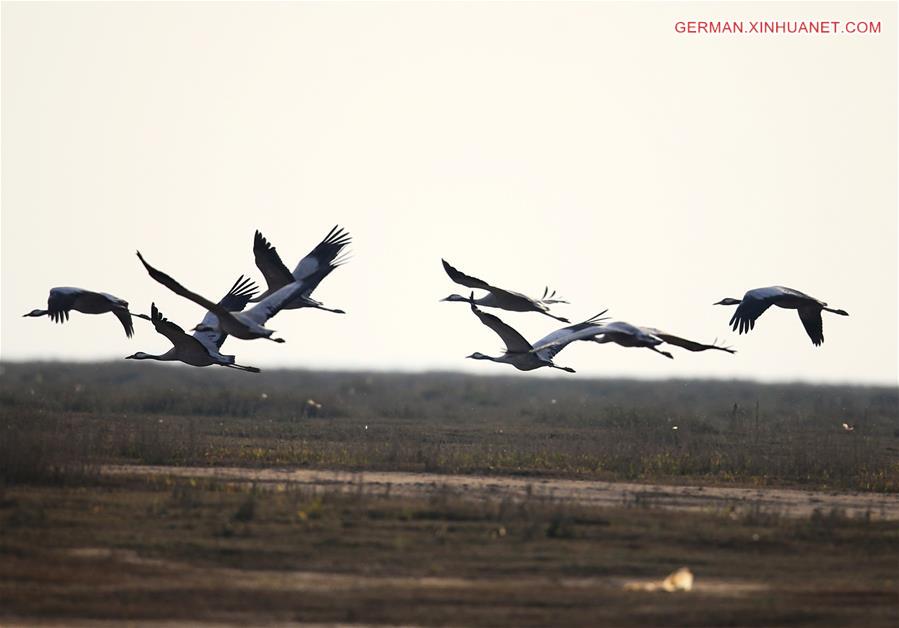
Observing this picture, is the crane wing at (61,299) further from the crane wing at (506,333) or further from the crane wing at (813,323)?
the crane wing at (813,323)

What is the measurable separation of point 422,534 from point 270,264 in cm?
963

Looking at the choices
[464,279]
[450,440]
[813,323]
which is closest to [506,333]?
[464,279]

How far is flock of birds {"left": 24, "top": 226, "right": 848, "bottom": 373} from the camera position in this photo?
23.6 m

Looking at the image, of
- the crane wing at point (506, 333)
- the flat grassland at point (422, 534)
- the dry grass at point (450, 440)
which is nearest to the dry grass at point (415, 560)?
the flat grassland at point (422, 534)

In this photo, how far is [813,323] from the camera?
2795cm

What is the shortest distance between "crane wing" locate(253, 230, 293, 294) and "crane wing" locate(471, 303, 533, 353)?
3195mm

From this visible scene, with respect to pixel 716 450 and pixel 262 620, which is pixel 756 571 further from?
pixel 716 450

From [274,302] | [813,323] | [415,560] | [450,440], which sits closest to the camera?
[415,560]

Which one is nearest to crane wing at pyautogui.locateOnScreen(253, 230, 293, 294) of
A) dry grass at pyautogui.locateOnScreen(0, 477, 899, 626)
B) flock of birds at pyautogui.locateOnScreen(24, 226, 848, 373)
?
flock of birds at pyautogui.locateOnScreen(24, 226, 848, 373)

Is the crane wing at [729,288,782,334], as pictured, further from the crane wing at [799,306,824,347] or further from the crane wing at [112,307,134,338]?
the crane wing at [112,307,134,338]

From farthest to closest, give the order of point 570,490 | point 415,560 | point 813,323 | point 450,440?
point 450,440, point 813,323, point 570,490, point 415,560

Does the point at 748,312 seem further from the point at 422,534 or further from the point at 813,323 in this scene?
the point at 422,534

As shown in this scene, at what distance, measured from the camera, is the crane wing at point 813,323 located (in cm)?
2791

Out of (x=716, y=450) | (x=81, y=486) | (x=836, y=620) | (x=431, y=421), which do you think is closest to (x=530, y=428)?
(x=431, y=421)
